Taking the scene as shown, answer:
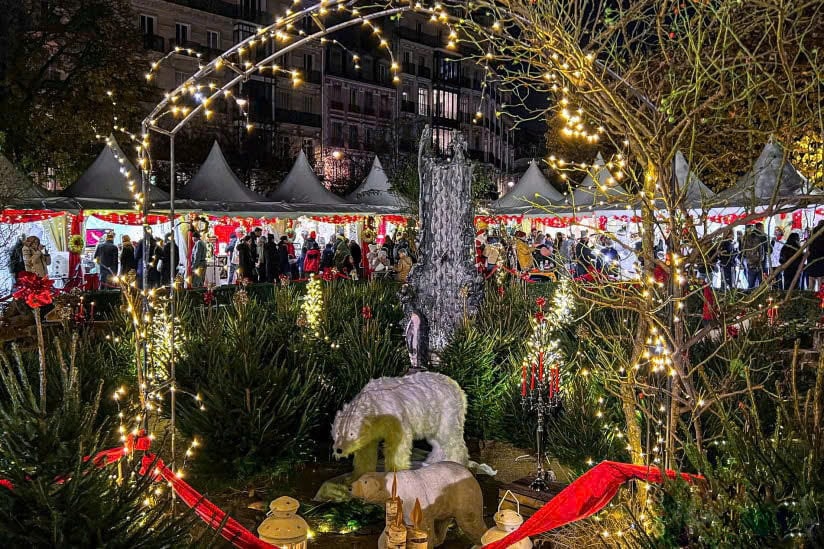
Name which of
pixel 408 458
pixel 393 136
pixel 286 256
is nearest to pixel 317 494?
pixel 408 458

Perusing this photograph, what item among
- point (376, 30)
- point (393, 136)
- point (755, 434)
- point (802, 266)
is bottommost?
point (755, 434)

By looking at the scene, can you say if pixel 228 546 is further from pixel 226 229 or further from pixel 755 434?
pixel 226 229

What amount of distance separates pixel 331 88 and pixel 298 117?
14.8ft

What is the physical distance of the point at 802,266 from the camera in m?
3.82

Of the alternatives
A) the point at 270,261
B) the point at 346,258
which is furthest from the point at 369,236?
the point at 270,261

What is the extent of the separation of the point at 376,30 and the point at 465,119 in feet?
200

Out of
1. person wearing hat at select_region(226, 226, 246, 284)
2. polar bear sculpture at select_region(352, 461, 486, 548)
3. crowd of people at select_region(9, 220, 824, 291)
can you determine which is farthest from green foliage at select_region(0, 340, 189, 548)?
person wearing hat at select_region(226, 226, 246, 284)

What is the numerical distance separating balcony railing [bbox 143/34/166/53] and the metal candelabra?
3538 centimetres

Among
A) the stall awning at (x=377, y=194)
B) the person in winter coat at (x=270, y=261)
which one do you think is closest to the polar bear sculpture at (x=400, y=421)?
the person in winter coat at (x=270, y=261)

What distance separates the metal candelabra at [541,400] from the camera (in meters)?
6.14

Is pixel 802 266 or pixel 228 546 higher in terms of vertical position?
pixel 802 266

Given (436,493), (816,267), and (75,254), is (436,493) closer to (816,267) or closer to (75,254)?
(816,267)

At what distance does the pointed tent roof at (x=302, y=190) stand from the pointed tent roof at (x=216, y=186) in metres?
1.83

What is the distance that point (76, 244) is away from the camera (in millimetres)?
17516
